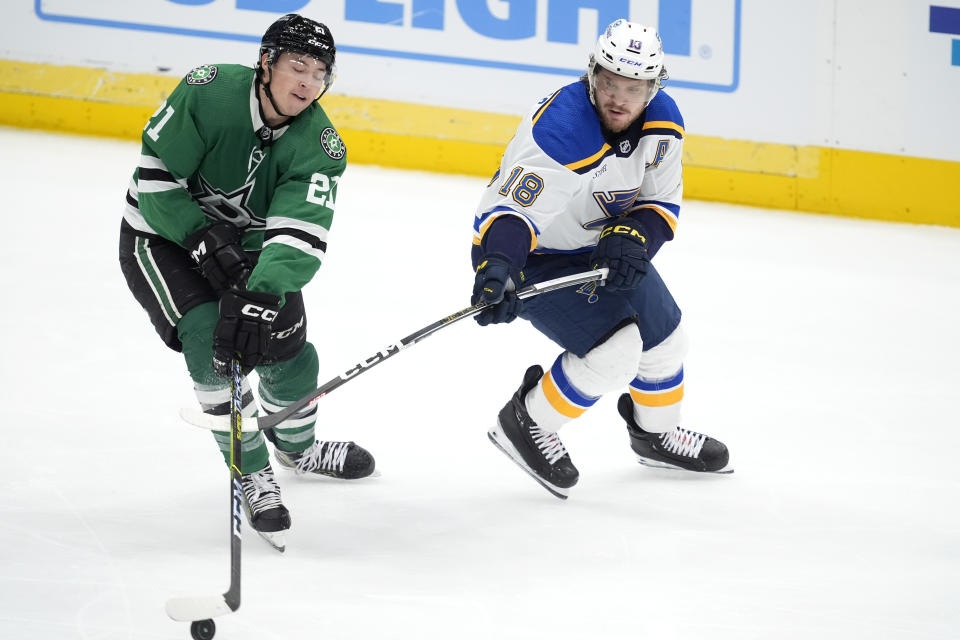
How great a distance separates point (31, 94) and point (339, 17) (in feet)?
5.61

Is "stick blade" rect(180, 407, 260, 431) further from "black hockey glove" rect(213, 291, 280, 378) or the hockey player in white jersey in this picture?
the hockey player in white jersey

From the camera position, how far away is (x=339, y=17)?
18.7ft

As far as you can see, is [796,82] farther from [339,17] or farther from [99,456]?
[99,456]

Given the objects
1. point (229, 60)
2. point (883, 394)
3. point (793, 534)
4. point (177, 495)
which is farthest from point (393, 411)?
point (229, 60)

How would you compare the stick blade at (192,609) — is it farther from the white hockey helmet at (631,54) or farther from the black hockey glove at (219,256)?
the white hockey helmet at (631,54)

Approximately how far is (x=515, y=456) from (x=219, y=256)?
36.2 inches

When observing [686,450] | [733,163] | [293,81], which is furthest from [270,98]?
[733,163]

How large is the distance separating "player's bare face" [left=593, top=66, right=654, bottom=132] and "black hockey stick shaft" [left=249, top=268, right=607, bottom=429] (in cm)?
36

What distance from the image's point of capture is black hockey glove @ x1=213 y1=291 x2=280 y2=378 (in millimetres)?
2078

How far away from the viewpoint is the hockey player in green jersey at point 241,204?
7.23 feet

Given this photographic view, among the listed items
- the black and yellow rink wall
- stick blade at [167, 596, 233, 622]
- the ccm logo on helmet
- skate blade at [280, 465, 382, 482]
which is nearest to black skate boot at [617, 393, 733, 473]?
skate blade at [280, 465, 382, 482]

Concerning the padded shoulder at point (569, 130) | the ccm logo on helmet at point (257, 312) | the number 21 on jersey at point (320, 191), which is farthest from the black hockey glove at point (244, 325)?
the padded shoulder at point (569, 130)

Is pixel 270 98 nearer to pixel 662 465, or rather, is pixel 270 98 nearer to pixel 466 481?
pixel 466 481

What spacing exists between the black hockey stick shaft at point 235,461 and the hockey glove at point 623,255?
0.90 m
